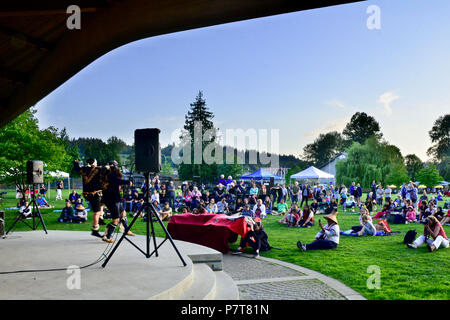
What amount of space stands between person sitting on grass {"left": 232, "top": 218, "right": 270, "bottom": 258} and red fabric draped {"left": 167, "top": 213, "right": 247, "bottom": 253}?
17cm

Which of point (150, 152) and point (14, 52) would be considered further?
point (14, 52)

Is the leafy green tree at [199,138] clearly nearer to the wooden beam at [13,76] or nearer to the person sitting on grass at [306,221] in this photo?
the person sitting on grass at [306,221]

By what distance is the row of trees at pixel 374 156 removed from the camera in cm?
5066

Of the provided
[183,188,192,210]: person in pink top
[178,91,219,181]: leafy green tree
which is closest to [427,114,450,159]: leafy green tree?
[178,91,219,181]: leafy green tree

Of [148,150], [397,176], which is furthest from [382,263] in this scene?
[397,176]

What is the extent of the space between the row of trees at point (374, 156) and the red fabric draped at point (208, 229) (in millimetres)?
44082

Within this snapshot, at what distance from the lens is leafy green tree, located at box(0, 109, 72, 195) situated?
2095 cm

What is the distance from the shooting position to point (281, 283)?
6379 millimetres

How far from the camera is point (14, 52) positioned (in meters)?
6.73

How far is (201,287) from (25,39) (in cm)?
533

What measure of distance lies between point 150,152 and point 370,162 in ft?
169

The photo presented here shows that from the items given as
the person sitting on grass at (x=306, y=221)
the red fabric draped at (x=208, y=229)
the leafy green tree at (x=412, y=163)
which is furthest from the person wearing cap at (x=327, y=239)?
the leafy green tree at (x=412, y=163)
